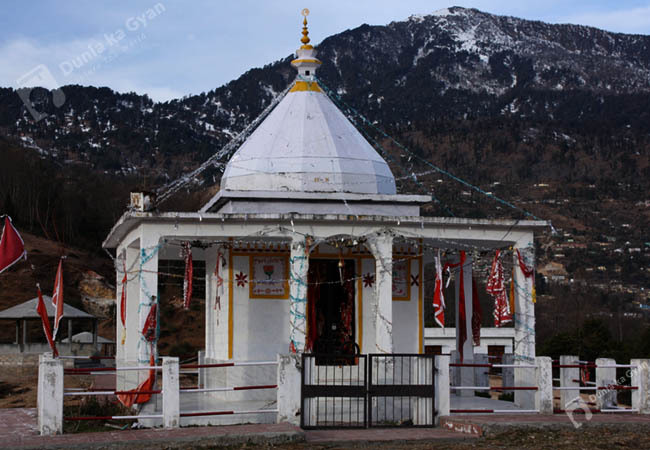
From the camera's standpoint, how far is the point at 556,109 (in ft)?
448

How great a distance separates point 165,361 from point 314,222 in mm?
4799

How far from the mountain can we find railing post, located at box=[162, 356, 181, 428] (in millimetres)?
33870

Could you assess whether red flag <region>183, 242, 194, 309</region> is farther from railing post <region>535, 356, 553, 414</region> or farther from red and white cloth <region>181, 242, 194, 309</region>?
railing post <region>535, 356, 553, 414</region>

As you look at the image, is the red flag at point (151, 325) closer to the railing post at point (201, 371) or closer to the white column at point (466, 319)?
the railing post at point (201, 371)

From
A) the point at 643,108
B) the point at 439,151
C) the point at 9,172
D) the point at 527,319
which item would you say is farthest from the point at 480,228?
the point at 643,108

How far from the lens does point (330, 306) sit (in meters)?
20.7

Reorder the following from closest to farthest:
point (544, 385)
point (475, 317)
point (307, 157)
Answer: point (544, 385) < point (307, 157) < point (475, 317)

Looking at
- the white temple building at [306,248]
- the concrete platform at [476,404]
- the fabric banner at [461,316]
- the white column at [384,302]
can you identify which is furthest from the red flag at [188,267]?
the concrete platform at [476,404]

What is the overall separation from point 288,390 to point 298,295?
3001 mm

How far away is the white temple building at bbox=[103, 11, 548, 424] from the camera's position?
60.0 ft

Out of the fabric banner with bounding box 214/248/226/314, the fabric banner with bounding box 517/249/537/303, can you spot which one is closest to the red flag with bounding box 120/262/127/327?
the fabric banner with bounding box 214/248/226/314

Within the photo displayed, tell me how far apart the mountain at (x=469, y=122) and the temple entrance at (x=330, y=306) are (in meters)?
27.7

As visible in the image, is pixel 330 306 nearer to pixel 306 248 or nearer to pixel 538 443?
pixel 306 248

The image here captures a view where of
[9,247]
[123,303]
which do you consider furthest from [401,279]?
[9,247]
